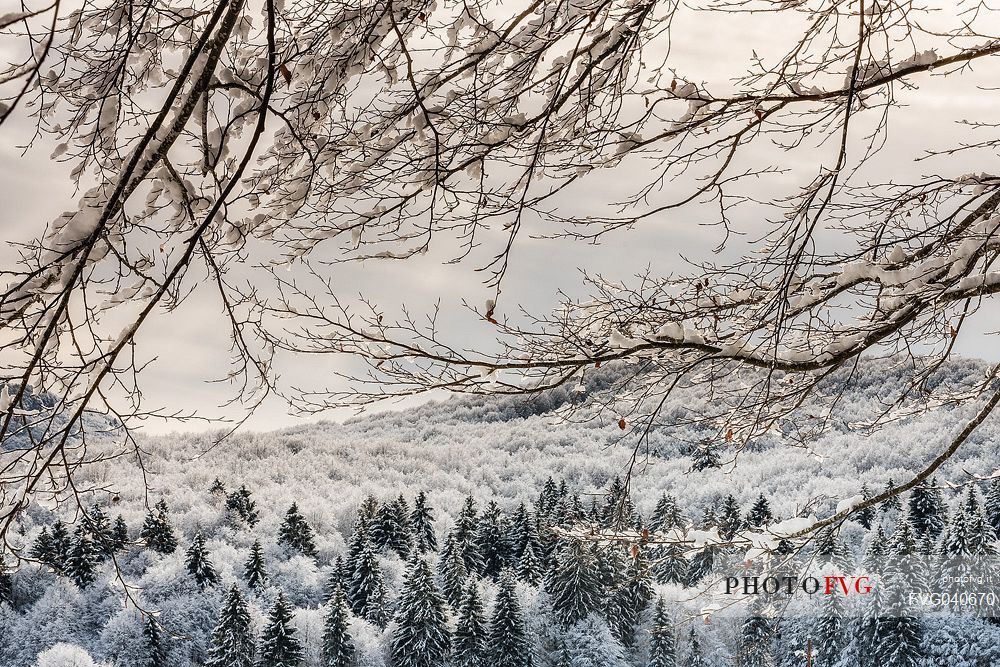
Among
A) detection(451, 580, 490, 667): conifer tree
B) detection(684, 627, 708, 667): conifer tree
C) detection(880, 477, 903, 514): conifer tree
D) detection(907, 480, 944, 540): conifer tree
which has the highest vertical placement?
detection(880, 477, 903, 514): conifer tree

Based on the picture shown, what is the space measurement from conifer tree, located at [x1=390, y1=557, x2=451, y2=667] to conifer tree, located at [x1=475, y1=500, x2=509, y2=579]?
11.0m

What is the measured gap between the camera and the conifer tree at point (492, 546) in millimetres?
45375

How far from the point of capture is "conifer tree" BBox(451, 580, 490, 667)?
3327 centimetres

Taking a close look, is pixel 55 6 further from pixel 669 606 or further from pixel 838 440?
pixel 838 440

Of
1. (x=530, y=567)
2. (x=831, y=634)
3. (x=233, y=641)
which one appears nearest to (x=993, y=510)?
(x=831, y=634)

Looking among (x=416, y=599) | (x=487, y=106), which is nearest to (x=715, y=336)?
(x=487, y=106)

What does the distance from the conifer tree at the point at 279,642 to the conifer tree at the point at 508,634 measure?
9.04 meters

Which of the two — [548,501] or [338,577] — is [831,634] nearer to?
[548,501]

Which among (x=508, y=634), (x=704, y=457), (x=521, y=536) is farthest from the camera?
(x=521, y=536)

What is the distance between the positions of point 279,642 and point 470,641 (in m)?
8.64

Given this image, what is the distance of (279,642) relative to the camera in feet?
104

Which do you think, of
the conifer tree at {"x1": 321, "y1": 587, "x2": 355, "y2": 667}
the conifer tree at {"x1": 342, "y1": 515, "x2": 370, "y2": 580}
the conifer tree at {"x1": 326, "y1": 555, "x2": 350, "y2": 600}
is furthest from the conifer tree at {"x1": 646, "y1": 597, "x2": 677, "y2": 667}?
the conifer tree at {"x1": 326, "y1": 555, "x2": 350, "y2": 600}

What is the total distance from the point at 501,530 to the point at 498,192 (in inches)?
1815

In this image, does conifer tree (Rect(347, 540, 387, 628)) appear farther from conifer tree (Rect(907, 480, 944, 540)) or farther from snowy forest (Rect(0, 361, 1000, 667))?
conifer tree (Rect(907, 480, 944, 540))
